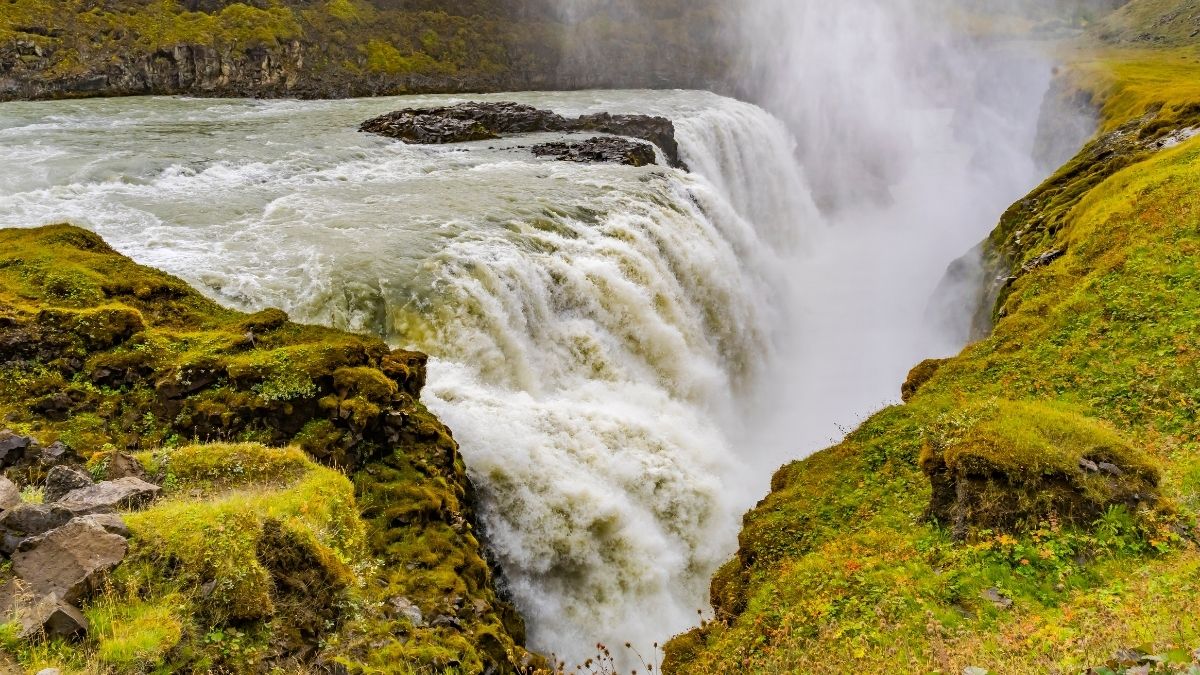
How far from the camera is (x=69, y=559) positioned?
6000 mm

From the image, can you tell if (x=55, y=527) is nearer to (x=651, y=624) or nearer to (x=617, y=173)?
(x=651, y=624)

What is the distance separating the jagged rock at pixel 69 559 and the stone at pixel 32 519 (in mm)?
275

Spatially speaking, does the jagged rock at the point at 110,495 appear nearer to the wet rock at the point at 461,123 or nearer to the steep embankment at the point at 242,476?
the steep embankment at the point at 242,476

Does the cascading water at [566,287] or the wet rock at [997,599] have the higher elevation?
the wet rock at [997,599]

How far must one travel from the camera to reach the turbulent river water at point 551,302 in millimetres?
13188

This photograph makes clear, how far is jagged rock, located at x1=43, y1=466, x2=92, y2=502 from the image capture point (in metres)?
7.31

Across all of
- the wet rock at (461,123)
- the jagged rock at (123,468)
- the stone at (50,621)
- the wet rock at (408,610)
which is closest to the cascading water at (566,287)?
the wet rock at (461,123)

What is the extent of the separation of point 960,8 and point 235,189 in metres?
136

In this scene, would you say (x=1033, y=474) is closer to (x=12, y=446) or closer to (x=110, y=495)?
(x=110, y=495)

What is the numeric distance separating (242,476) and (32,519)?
2.79 metres

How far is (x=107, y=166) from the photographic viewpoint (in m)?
26.2

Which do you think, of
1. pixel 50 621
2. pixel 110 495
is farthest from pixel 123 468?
pixel 50 621

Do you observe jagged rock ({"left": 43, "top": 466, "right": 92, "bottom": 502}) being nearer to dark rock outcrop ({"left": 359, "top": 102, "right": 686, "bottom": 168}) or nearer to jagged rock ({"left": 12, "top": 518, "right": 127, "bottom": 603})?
jagged rock ({"left": 12, "top": 518, "right": 127, "bottom": 603})

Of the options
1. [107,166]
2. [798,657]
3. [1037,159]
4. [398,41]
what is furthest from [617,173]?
[398,41]
